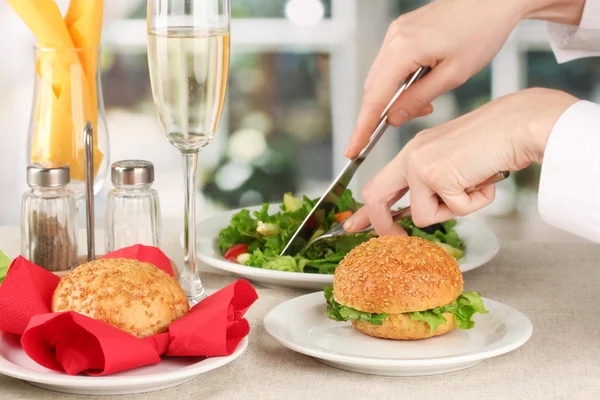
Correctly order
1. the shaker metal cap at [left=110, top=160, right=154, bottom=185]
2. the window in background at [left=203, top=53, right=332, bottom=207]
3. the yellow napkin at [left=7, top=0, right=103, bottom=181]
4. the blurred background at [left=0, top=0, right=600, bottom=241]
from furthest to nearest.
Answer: the window in background at [left=203, top=53, right=332, bottom=207] → the blurred background at [left=0, top=0, right=600, bottom=241] → the yellow napkin at [left=7, top=0, right=103, bottom=181] → the shaker metal cap at [left=110, top=160, right=154, bottom=185]

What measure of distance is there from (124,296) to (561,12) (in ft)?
3.52

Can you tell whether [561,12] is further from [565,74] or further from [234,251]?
[565,74]

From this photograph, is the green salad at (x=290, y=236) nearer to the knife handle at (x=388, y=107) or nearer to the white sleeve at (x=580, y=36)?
the knife handle at (x=388, y=107)

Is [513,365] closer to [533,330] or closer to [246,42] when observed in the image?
[533,330]

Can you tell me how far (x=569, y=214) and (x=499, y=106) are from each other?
0.53 ft

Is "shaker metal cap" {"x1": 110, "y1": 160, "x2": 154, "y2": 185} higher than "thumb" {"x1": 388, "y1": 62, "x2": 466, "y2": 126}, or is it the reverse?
"thumb" {"x1": 388, "y1": 62, "x2": 466, "y2": 126}

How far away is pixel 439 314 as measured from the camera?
1.00m

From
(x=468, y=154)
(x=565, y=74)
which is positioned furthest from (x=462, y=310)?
(x=565, y=74)

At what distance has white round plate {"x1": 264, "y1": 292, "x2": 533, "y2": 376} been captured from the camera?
897 millimetres

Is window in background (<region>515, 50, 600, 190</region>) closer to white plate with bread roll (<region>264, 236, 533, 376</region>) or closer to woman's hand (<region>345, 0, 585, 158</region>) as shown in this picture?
woman's hand (<region>345, 0, 585, 158</region>)

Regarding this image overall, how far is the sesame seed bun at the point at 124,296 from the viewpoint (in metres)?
0.88

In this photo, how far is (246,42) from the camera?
347 centimetres

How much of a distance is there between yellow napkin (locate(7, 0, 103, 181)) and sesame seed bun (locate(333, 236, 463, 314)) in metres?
0.52

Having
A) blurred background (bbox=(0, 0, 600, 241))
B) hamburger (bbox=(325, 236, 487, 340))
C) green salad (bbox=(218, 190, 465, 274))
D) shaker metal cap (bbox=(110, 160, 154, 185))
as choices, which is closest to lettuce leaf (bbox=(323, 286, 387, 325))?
hamburger (bbox=(325, 236, 487, 340))
